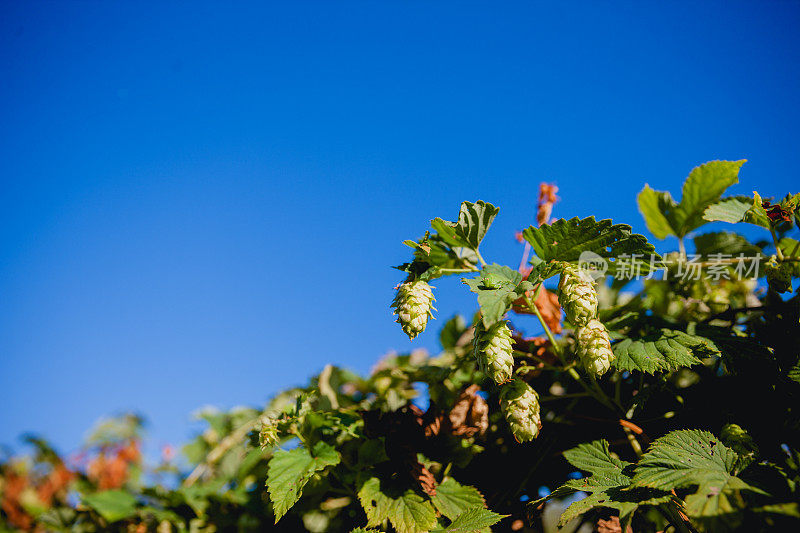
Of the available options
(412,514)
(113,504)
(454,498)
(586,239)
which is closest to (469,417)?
(454,498)

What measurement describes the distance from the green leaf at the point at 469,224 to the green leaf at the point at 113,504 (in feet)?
6.20

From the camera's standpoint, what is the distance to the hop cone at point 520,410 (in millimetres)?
1082

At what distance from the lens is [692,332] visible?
1316mm

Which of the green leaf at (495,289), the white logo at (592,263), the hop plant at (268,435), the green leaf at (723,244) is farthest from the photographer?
the green leaf at (723,244)

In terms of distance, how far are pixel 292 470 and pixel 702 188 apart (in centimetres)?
158

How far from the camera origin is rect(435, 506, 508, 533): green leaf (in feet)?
3.48

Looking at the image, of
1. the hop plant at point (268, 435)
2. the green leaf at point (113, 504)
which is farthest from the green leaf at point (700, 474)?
the green leaf at point (113, 504)

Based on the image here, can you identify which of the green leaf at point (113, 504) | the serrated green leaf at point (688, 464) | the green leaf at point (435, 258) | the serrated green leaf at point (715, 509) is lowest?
the serrated green leaf at point (715, 509)

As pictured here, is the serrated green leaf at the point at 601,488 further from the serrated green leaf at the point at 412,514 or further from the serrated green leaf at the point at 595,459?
the serrated green leaf at the point at 412,514

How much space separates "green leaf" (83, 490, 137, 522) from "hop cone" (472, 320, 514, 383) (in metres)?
1.88

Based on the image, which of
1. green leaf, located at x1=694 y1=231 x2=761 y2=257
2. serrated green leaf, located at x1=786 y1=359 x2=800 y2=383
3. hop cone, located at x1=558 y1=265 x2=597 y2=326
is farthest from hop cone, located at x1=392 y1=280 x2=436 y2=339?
green leaf, located at x1=694 y1=231 x2=761 y2=257

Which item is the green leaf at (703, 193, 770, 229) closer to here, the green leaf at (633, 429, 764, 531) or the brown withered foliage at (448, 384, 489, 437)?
the green leaf at (633, 429, 764, 531)

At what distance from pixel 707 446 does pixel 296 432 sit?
1103 millimetres

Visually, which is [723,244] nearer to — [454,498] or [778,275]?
[778,275]
